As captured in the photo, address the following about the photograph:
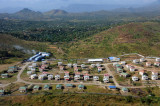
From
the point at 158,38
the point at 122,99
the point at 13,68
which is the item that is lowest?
the point at 122,99

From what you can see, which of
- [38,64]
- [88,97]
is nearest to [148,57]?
[88,97]

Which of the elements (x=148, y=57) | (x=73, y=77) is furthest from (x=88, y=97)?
(x=148, y=57)

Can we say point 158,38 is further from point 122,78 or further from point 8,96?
point 8,96

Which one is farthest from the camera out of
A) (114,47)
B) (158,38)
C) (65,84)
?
(158,38)

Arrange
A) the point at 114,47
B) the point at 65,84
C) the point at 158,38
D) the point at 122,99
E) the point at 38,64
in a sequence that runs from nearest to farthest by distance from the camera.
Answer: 1. the point at 122,99
2. the point at 65,84
3. the point at 38,64
4. the point at 114,47
5. the point at 158,38

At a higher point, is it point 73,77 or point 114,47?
point 114,47

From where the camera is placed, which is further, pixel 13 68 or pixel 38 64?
pixel 38 64

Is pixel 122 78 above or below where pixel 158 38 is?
below

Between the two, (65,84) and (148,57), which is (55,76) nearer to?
(65,84)

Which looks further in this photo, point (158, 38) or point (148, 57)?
point (158, 38)
